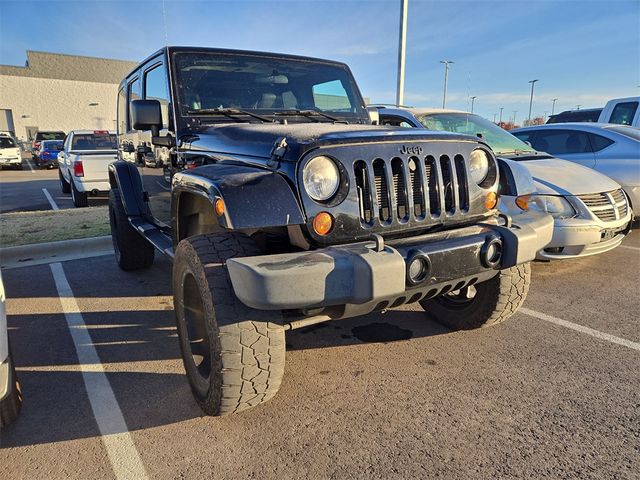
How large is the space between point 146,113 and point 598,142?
6.42 meters

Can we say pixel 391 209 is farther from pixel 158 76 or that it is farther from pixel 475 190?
pixel 158 76

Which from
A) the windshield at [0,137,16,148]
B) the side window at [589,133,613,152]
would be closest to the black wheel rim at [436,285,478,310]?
the side window at [589,133,613,152]

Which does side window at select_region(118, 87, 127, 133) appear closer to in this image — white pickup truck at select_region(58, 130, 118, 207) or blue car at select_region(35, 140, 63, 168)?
white pickup truck at select_region(58, 130, 118, 207)

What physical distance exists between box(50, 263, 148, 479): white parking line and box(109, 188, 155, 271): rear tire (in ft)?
3.48

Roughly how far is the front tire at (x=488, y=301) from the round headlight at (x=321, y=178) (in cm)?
129

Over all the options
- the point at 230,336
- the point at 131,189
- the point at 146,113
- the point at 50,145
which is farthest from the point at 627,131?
the point at 50,145

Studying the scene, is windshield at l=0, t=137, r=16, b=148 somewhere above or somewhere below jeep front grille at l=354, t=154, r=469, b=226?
below

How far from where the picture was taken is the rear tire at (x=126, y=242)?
467cm

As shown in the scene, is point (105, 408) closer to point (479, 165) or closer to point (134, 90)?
point (479, 165)

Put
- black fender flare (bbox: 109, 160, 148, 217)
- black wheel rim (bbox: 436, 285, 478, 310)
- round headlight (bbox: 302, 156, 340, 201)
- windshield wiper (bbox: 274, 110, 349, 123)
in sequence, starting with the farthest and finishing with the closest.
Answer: black fender flare (bbox: 109, 160, 148, 217)
windshield wiper (bbox: 274, 110, 349, 123)
black wheel rim (bbox: 436, 285, 478, 310)
round headlight (bbox: 302, 156, 340, 201)

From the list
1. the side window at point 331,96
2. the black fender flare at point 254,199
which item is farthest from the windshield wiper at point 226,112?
the black fender flare at point 254,199

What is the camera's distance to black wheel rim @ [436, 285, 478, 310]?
10.8 feet

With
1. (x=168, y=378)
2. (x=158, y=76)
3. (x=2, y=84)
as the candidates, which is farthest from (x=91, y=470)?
(x=2, y=84)

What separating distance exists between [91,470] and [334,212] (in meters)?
1.67
